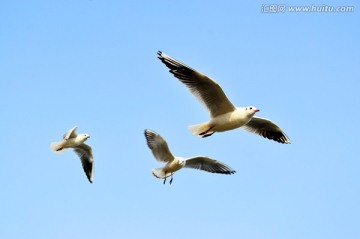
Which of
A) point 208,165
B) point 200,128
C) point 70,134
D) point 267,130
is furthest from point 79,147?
point 200,128

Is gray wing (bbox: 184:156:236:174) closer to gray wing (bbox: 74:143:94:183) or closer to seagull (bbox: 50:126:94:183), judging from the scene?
seagull (bbox: 50:126:94:183)

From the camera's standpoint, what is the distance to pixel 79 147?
15.0 m

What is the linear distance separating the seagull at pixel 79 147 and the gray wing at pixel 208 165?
2446mm

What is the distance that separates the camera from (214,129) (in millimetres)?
10578

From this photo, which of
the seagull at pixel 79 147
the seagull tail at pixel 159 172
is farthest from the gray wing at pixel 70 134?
the seagull tail at pixel 159 172

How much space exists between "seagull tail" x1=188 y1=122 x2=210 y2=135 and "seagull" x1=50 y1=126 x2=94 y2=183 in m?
3.58

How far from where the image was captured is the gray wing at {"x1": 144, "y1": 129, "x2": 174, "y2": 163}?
13055mm

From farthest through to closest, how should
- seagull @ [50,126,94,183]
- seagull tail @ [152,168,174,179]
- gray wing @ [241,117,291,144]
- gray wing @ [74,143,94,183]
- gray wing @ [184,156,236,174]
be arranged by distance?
gray wing @ [74,143,94,183] < seagull @ [50,126,94,183] < gray wing @ [184,156,236,174] < seagull tail @ [152,168,174,179] < gray wing @ [241,117,291,144]

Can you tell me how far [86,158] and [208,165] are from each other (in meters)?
3.19

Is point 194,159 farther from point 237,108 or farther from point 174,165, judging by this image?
point 237,108

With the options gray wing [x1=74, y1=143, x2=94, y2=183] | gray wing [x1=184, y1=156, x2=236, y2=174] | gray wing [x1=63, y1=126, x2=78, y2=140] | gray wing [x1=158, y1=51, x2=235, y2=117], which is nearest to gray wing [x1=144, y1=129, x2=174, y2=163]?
gray wing [x1=184, y1=156, x2=236, y2=174]

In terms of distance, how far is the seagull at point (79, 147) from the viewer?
44.8 feet

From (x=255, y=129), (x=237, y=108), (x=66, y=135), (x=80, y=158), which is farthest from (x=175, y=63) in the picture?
(x=80, y=158)

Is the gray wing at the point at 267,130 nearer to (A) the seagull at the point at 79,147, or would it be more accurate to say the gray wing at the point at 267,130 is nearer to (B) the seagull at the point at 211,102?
(B) the seagull at the point at 211,102
